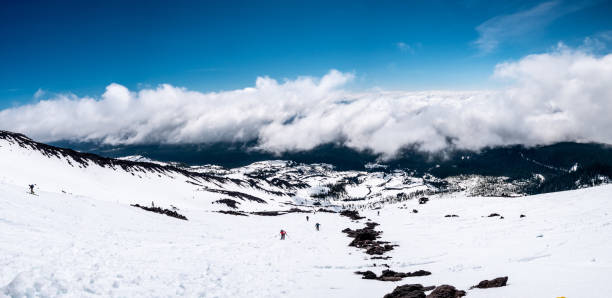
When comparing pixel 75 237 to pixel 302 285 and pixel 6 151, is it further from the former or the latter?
pixel 6 151

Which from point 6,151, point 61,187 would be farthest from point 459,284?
point 6,151

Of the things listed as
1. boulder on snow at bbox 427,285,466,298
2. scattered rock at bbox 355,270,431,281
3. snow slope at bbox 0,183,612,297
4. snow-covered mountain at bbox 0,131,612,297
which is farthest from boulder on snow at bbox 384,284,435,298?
scattered rock at bbox 355,270,431,281

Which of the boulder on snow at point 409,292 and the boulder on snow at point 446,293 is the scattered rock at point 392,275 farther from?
the boulder on snow at point 446,293

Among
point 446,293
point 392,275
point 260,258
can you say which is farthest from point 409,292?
point 260,258

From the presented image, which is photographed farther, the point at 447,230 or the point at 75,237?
the point at 447,230

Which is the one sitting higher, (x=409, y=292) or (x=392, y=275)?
(x=409, y=292)

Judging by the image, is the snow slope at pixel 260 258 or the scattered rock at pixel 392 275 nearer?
the snow slope at pixel 260 258

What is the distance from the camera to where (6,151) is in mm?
82188

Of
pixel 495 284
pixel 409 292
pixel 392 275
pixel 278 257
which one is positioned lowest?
pixel 278 257

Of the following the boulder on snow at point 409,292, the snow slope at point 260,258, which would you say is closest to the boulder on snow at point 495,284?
the snow slope at point 260,258

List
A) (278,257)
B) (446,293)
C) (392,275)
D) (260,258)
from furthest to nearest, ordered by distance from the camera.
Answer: (278,257) → (260,258) → (392,275) → (446,293)

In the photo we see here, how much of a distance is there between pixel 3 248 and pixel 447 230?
145 feet

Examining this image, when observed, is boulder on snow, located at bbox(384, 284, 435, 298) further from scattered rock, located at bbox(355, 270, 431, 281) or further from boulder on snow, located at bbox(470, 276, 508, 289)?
scattered rock, located at bbox(355, 270, 431, 281)

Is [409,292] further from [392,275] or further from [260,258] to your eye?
[260,258]
